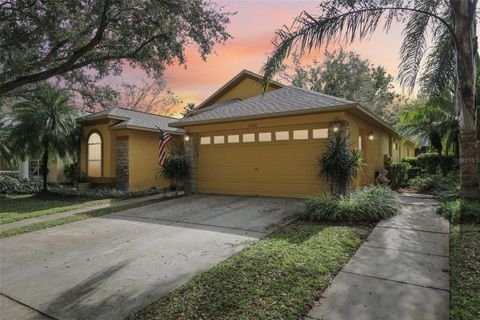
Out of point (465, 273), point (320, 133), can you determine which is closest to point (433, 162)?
point (320, 133)

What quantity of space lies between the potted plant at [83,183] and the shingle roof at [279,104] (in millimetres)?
5554

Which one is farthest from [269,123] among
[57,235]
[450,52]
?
[57,235]

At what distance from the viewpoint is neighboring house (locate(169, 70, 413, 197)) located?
9.62m

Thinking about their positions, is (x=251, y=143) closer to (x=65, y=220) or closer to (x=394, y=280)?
(x=65, y=220)

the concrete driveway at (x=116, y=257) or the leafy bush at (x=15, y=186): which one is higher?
the leafy bush at (x=15, y=186)

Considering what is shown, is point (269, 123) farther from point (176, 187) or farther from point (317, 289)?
point (317, 289)

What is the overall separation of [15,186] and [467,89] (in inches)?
713

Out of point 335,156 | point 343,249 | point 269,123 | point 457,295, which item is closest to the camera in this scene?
point 457,295

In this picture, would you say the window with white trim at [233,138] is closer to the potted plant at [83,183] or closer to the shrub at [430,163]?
the potted plant at [83,183]

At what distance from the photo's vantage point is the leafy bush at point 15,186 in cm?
1445

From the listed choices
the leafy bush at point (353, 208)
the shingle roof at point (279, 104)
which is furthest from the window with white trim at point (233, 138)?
the leafy bush at point (353, 208)

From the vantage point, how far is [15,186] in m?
14.6

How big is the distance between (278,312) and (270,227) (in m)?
3.42

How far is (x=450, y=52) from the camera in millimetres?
8625
